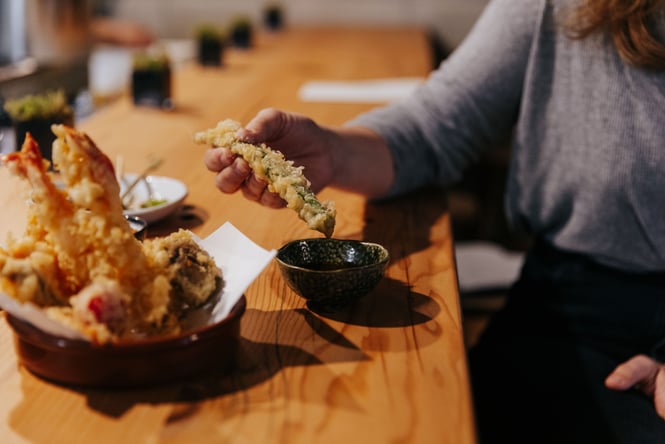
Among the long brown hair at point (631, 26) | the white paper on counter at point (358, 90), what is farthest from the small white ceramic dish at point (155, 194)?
the white paper on counter at point (358, 90)

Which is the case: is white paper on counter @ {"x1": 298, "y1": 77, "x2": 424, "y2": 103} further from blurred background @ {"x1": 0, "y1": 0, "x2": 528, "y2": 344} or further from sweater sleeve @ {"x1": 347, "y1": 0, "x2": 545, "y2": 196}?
sweater sleeve @ {"x1": 347, "y1": 0, "x2": 545, "y2": 196}

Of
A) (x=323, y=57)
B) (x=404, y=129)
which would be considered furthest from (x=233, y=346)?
(x=323, y=57)

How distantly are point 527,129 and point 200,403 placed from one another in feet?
3.66

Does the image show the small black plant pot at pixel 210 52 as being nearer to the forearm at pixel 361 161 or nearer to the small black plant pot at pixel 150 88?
the small black plant pot at pixel 150 88

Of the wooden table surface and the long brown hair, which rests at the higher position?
the long brown hair

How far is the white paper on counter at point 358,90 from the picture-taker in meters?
2.71

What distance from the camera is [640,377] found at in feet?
4.92

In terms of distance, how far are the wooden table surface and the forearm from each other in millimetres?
55

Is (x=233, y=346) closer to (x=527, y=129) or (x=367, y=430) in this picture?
(x=367, y=430)

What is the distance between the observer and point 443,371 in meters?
0.99

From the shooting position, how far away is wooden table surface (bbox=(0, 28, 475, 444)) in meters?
0.87

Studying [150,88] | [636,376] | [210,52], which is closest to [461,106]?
[636,376]

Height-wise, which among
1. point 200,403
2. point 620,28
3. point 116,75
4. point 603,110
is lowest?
point 116,75

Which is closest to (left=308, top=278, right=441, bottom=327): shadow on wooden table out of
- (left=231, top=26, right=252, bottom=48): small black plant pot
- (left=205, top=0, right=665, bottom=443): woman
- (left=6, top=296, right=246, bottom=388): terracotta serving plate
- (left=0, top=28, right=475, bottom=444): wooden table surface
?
(left=0, top=28, right=475, bottom=444): wooden table surface
